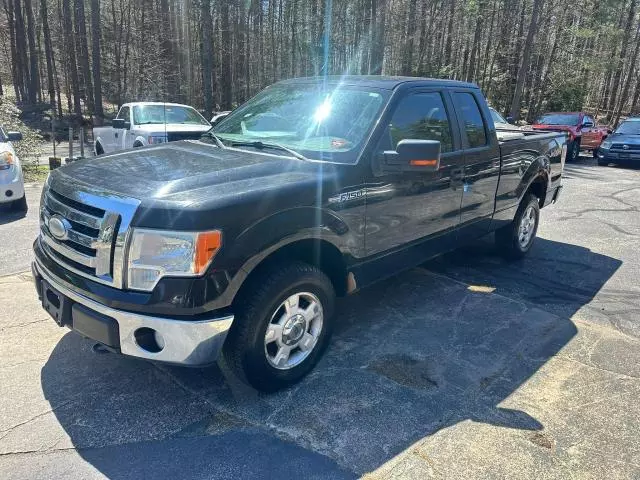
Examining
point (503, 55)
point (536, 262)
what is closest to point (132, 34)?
point (503, 55)

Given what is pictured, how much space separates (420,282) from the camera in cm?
525

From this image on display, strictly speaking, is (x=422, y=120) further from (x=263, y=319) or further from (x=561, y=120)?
(x=561, y=120)

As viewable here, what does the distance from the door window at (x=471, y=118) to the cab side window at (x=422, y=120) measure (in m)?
0.31

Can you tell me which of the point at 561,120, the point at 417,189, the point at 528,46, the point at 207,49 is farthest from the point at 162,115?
the point at 528,46

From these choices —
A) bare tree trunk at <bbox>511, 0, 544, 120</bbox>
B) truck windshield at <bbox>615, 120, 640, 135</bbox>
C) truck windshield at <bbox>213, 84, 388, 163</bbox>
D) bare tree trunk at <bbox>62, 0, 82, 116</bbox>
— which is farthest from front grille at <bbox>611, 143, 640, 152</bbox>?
bare tree trunk at <bbox>62, 0, 82, 116</bbox>

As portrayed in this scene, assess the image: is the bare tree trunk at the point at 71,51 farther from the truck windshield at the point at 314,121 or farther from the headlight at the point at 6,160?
the truck windshield at the point at 314,121

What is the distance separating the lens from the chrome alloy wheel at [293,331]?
10.1 feet

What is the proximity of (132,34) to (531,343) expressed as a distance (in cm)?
2933

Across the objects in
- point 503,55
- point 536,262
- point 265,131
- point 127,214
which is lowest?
point 536,262

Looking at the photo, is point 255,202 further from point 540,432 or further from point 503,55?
point 503,55

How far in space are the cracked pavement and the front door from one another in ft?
2.64

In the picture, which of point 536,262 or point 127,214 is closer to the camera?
point 127,214

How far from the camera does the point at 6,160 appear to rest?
7148mm

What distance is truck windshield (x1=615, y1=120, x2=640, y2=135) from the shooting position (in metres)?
16.7
